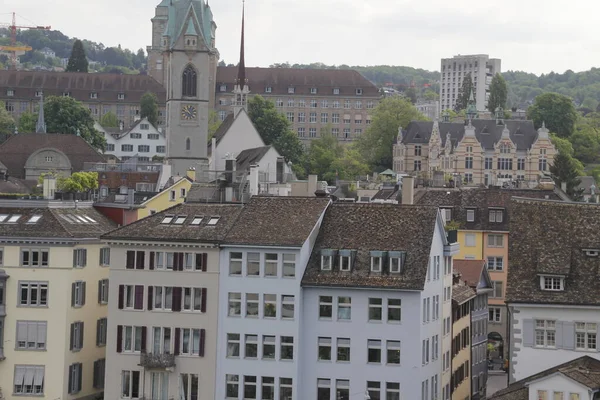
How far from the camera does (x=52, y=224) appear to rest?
73375mm

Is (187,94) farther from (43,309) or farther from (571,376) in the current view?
(571,376)

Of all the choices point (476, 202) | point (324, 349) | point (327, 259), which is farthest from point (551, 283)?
point (476, 202)

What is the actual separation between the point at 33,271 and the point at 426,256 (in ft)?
64.8

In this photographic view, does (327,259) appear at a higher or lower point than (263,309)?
higher

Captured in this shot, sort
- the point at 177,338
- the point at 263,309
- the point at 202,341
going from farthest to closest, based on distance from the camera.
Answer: the point at 177,338 < the point at 202,341 < the point at 263,309

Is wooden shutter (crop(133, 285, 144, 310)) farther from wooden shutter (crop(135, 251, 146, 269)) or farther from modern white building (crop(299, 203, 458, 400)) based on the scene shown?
modern white building (crop(299, 203, 458, 400))

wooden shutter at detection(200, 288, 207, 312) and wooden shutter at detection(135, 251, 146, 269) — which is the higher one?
wooden shutter at detection(135, 251, 146, 269)

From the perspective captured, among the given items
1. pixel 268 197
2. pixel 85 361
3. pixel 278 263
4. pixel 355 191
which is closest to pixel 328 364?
pixel 278 263

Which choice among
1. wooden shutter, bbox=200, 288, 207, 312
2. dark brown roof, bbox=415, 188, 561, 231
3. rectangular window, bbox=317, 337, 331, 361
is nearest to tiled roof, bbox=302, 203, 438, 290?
rectangular window, bbox=317, 337, 331, 361

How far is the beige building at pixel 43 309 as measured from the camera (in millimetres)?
71625

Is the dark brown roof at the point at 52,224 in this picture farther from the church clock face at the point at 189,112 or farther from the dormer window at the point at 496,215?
the church clock face at the point at 189,112

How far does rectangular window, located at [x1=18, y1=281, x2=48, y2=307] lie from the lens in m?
72.1

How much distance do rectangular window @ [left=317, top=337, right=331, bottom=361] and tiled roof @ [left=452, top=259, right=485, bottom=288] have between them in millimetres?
19570

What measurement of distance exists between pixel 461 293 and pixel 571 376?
79.2ft
